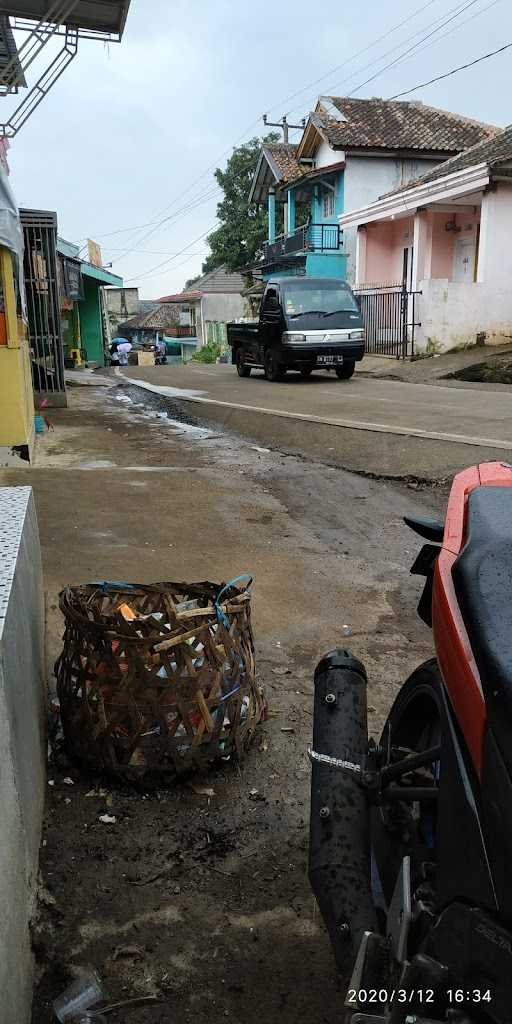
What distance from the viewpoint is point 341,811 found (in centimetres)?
183

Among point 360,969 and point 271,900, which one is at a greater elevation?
point 360,969

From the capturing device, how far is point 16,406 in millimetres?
6945

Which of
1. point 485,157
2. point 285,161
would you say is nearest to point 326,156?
point 285,161

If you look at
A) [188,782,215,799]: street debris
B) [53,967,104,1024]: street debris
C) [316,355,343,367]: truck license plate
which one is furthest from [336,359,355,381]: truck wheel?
[53,967,104,1024]: street debris

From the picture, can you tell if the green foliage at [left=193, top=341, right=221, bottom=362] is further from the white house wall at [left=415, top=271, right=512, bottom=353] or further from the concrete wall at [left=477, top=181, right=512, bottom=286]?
the concrete wall at [left=477, top=181, right=512, bottom=286]

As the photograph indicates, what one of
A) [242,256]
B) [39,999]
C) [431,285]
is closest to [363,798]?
[39,999]

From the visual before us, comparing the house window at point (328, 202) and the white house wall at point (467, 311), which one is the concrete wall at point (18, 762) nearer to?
the white house wall at point (467, 311)

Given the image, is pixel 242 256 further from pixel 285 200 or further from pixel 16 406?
pixel 16 406

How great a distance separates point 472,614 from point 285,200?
3743 cm

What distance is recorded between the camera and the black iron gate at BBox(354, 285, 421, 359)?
19953 millimetres

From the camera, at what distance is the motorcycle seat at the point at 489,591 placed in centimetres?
118

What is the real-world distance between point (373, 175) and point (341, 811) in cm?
3088

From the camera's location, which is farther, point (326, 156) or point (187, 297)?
point (187, 297)

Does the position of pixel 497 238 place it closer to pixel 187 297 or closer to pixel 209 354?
pixel 209 354
